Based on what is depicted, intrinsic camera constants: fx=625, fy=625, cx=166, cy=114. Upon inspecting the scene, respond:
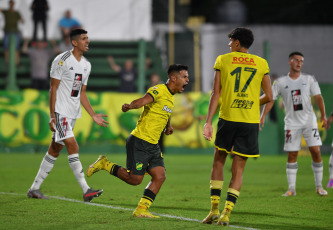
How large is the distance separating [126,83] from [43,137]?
3.43m

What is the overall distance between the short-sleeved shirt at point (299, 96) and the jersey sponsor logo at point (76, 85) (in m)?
3.19

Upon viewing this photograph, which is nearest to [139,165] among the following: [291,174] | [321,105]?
[291,174]

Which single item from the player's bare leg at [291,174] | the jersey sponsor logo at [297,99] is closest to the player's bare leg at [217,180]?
the player's bare leg at [291,174]

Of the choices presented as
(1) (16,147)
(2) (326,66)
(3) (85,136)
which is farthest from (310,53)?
(1) (16,147)

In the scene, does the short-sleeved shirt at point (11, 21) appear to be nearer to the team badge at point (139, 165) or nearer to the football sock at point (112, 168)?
the football sock at point (112, 168)

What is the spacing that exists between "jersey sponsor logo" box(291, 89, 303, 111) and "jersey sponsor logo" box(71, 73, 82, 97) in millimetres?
3466

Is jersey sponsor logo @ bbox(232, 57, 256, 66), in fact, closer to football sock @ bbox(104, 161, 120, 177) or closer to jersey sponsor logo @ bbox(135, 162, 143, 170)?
jersey sponsor logo @ bbox(135, 162, 143, 170)

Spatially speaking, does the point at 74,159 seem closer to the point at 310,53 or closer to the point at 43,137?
the point at 43,137

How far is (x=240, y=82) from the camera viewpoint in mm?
6863

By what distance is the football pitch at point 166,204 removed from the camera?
688 cm

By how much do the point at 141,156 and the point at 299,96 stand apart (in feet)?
12.1

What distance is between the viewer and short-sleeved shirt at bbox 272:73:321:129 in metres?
10.1

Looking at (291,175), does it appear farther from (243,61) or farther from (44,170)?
(44,170)

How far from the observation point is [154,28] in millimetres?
26531
